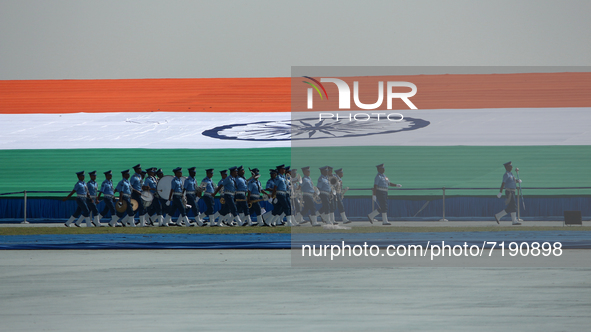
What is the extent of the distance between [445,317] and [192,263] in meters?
5.91

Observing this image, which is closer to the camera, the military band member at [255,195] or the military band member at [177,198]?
the military band member at [255,195]

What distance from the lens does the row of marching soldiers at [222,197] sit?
806 inches

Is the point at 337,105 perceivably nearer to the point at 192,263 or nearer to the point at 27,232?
the point at 27,232

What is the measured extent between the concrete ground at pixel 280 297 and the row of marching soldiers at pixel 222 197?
783 cm

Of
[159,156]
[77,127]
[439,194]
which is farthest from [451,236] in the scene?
[77,127]

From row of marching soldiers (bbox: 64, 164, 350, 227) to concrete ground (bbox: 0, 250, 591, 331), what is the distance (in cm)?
783

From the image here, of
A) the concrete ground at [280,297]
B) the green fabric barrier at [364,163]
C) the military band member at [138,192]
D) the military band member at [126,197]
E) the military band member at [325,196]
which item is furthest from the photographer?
the green fabric barrier at [364,163]

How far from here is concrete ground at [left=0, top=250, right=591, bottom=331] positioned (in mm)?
7137

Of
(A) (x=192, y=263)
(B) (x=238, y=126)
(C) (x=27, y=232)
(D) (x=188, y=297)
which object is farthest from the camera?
(B) (x=238, y=126)

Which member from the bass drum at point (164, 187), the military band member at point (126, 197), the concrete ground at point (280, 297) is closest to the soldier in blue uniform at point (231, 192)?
the bass drum at point (164, 187)

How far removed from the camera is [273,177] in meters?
21.6

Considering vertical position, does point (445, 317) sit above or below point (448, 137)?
below

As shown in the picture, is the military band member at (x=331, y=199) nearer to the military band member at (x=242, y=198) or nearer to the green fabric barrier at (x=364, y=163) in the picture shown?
the green fabric barrier at (x=364, y=163)

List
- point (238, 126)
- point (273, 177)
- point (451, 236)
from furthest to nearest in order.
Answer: point (238, 126) < point (273, 177) < point (451, 236)
